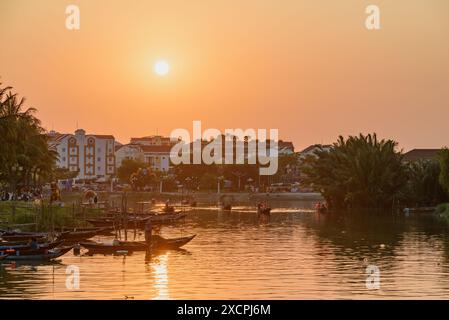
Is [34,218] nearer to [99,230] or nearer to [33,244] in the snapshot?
[99,230]

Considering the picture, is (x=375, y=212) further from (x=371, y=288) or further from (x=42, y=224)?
(x=371, y=288)

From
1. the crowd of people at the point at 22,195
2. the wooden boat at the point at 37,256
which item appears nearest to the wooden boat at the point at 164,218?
the crowd of people at the point at 22,195

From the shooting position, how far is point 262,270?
49.3 meters

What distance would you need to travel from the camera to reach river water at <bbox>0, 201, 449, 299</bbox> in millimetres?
41219

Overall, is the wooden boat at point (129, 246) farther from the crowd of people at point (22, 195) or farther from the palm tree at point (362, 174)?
the palm tree at point (362, 174)

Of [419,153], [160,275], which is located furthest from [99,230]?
[419,153]

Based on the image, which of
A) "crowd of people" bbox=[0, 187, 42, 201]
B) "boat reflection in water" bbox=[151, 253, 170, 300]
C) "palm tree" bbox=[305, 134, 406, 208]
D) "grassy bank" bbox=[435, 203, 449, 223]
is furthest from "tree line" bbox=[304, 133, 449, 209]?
"boat reflection in water" bbox=[151, 253, 170, 300]

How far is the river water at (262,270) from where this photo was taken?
1623 inches

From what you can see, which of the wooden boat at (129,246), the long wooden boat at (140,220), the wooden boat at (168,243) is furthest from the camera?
the long wooden boat at (140,220)

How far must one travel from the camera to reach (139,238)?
69.2 m

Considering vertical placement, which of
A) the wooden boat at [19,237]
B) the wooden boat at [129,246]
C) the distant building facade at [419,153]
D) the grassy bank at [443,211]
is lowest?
the wooden boat at [129,246]

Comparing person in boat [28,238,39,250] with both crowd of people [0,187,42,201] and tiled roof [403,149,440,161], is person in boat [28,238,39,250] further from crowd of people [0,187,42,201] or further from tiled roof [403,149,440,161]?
tiled roof [403,149,440,161]
